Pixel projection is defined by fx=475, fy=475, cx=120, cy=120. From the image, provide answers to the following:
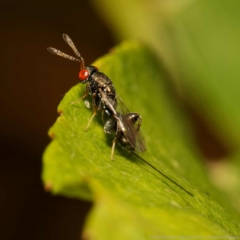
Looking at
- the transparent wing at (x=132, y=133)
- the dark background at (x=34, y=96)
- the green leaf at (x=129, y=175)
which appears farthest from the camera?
the dark background at (x=34, y=96)

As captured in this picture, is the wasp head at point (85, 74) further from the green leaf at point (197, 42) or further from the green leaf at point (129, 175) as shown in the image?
the green leaf at point (197, 42)

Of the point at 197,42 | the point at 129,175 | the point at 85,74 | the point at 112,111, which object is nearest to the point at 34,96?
the point at 197,42

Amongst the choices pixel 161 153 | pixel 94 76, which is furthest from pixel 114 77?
pixel 161 153

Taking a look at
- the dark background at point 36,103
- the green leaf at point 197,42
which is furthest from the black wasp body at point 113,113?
the dark background at point 36,103

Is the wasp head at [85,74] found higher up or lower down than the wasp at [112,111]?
higher up

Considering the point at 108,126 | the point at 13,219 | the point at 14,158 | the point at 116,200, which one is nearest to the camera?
the point at 116,200

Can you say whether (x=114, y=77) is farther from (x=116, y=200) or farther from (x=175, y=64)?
(x=116, y=200)

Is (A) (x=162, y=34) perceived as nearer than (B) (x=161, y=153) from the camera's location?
No
